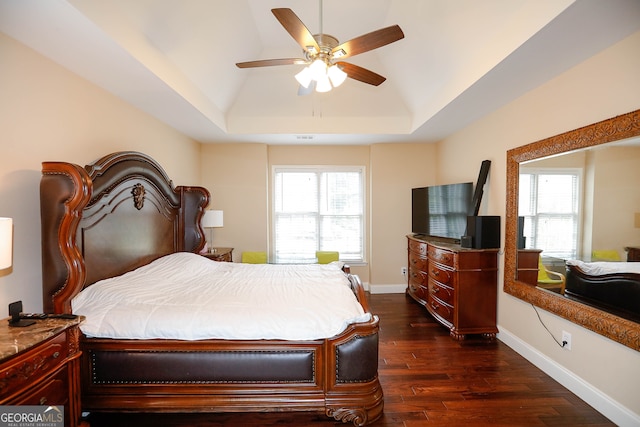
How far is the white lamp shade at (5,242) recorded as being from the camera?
129 cm

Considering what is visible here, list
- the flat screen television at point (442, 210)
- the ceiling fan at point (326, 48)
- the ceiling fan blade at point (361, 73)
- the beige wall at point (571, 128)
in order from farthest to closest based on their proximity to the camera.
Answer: the flat screen television at point (442, 210), the ceiling fan blade at point (361, 73), the beige wall at point (571, 128), the ceiling fan at point (326, 48)

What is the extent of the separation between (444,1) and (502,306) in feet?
9.87

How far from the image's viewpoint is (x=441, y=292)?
3.37m

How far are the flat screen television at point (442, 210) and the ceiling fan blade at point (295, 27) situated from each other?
2.62m

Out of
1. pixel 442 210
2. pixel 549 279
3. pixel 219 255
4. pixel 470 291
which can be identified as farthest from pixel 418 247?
pixel 219 255

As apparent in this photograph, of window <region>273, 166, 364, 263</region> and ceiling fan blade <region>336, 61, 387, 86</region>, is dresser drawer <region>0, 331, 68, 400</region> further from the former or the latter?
window <region>273, 166, 364, 263</region>

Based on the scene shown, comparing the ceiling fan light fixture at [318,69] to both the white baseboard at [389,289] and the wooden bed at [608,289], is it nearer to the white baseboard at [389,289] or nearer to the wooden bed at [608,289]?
the wooden bed at [608,289]

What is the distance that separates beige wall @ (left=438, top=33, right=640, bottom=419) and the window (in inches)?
83.8

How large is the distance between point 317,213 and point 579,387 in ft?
12.2

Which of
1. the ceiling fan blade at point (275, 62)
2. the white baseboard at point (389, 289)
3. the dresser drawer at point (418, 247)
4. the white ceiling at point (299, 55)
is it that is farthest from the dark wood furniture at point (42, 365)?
the white baseboard at point (389, 289)

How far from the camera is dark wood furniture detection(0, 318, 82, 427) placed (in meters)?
1.23

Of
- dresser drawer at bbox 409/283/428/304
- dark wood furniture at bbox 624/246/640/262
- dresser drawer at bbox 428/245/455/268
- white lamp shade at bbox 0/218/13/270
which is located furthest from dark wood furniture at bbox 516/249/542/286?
white lamp shade at bbox 0/218/13/270

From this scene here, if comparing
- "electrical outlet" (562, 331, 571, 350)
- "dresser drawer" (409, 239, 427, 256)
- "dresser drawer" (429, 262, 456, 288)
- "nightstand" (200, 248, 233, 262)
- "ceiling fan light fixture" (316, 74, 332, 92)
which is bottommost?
"electrical outlet" (562, 331, 571, 350)

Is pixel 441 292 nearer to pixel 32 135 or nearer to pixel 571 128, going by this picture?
pixel 571 128
